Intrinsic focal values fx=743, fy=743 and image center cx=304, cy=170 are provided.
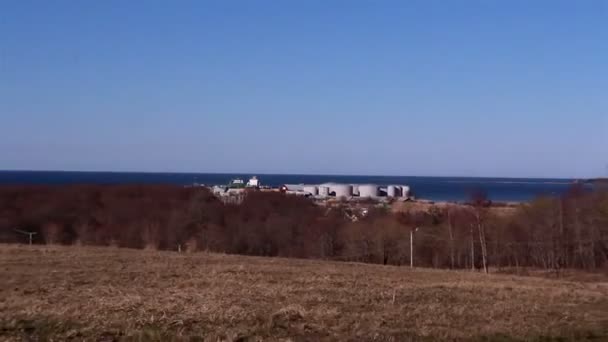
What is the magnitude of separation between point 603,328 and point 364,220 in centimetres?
5631

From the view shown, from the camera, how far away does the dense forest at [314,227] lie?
55.9m

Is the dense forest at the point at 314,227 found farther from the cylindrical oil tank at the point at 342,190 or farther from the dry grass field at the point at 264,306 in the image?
the cylindrical oil tank at the point at 342,190

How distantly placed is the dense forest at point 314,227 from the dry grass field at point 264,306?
26.2 metres

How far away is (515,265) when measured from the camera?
5466 centimetres

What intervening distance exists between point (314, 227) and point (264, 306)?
172ft

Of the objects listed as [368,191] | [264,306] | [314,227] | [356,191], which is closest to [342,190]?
[356,191]

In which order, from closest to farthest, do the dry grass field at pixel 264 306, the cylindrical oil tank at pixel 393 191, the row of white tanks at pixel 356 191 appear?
the dry grass field at pixel 264 306 < the row of white tanks at pixel 356 191 < the cylindrical oil tank at pixel 393 191

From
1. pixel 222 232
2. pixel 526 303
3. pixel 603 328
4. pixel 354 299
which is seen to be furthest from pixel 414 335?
pixel 222 232

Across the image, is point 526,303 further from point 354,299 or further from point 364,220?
point 364,220

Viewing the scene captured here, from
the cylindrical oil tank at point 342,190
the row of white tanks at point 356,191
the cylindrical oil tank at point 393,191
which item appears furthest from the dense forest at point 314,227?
the cylindrical oil tank at point 393,191

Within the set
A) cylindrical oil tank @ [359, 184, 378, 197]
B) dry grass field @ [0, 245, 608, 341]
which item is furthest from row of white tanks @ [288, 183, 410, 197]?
dry grass field @ [0, 245, 608, 341]

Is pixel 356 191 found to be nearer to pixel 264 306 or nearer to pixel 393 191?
pixel 393 191

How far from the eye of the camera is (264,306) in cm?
1459

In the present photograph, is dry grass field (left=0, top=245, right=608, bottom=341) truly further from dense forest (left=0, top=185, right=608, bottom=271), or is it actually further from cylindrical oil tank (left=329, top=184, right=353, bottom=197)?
cylindrical oil tank (left=329, top=184, right=353, bottom=197)
